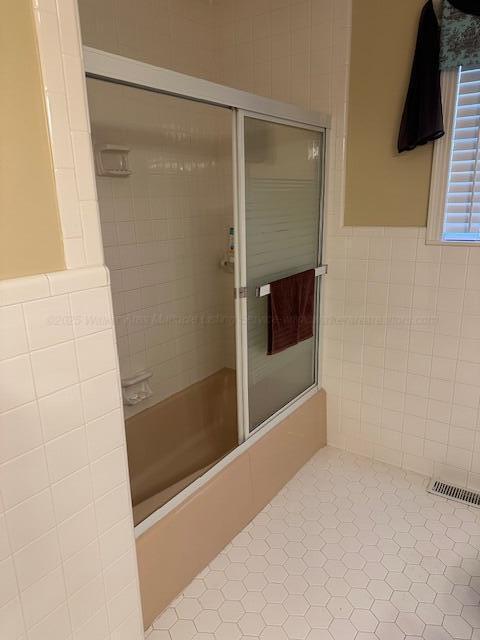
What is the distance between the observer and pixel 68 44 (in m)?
0.98

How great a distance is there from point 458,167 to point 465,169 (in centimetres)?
3

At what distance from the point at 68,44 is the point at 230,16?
180 centimetres

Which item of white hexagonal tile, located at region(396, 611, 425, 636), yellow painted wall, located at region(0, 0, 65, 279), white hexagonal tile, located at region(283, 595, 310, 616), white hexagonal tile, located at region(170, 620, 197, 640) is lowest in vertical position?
white hexagonal tile, located at region(283, 595, 310, 616)

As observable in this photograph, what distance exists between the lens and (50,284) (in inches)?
39.8

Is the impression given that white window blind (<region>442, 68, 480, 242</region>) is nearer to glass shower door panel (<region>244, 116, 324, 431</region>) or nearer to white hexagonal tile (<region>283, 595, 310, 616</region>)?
glass shower door panel (<region>244, 116, 324, 431</region>)

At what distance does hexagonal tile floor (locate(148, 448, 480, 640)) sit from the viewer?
4.99 feet

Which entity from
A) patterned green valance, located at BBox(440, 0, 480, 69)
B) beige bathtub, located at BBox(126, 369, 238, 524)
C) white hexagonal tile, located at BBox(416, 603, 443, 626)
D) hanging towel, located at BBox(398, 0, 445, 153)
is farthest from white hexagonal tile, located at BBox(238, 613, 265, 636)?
patterned green valance, located at BBox(440, 0, 480, 69)

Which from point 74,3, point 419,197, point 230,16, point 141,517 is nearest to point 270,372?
point 141,517

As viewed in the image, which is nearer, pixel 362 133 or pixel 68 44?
pixel 68 44

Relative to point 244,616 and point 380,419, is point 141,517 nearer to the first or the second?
point 244,616

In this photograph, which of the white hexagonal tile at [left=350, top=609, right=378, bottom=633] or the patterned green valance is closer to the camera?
the white hexagonal tile at [left=350, top=609, right=378, bottom=633]

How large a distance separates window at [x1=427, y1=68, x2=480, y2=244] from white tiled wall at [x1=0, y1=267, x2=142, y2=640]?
159cm

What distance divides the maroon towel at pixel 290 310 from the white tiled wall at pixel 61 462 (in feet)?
3.23

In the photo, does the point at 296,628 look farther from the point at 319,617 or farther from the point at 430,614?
the point at 430,614
